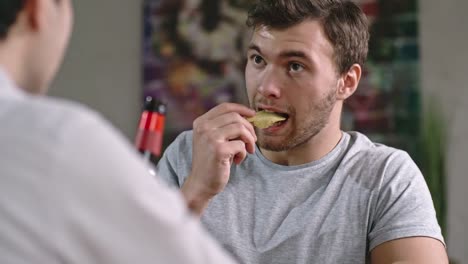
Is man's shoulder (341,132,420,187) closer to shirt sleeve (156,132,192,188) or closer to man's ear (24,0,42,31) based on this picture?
shirt sleeve (156,132,192,188)

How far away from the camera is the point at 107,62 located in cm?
382

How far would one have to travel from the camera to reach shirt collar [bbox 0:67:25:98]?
0.65m

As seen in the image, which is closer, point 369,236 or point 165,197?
point 165,197

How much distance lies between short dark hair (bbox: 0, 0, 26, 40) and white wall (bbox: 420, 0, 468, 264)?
2815 mm

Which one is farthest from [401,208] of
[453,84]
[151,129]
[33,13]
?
[453,84]

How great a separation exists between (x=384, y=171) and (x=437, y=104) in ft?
5.63

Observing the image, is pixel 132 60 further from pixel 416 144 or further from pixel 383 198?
pixel 383 198

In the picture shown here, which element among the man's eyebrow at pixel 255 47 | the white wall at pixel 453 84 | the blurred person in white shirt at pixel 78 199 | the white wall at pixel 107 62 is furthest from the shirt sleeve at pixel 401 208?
the white wall at pixel 107 62

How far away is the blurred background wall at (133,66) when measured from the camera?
10.6 feet

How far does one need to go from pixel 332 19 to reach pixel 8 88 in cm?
124

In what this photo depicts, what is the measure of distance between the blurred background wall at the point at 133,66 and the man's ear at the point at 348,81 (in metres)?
1.47

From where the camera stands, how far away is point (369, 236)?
1.59 m

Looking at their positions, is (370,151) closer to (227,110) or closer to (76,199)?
(227,110)

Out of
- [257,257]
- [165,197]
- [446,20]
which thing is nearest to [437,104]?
[446,20]
